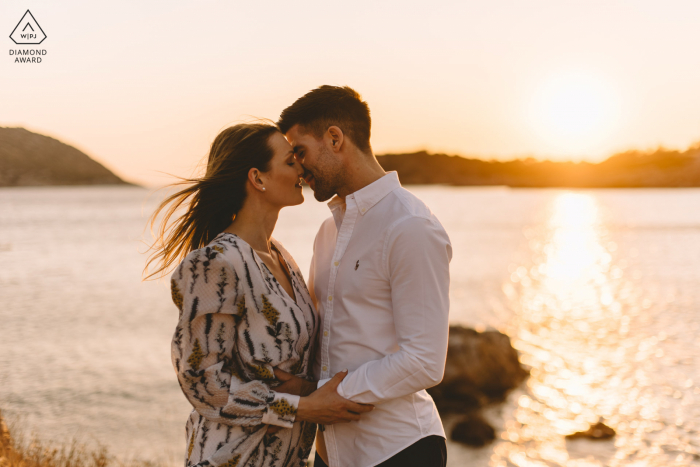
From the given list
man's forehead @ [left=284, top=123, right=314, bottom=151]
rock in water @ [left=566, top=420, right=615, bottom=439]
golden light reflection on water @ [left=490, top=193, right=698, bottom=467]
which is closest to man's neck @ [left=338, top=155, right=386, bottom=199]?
man's forehead @ [left=284, top=123, right=314, bottom=151]

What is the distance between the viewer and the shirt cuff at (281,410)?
2.52 metres

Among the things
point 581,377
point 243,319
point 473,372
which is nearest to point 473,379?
point 473,372

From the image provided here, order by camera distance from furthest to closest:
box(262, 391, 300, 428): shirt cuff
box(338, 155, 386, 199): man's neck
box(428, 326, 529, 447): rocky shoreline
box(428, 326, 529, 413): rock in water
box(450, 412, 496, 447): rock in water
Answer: box(428, 326, 529, 413): rock in water, box(428, 326, 529, 447): rocky shoreline, box(450, 412, 496, 447): rock in water, box(338, 155, 386, 199): man's neck, box(262, 391, 300, 428): shirt cuff

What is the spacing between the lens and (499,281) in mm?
31688

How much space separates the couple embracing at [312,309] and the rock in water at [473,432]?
8.72 metres

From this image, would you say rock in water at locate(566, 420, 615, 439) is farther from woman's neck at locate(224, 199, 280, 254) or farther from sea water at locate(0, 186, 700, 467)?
woman's neck at locate(224, 199, 280, 254)

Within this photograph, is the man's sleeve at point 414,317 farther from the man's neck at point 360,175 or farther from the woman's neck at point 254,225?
the woman's neck at point 254,225

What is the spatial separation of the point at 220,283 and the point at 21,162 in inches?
5947

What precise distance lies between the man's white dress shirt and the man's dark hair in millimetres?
300

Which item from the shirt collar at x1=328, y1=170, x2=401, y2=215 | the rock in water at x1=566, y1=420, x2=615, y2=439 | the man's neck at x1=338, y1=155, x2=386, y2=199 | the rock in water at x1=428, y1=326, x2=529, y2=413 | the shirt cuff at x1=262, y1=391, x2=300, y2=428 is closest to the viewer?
the shirt cuff at x1=262, y1=391, x2=300, y2=428

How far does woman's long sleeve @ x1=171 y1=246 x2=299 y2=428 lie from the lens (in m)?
2.40

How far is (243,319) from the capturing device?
8.27 ft

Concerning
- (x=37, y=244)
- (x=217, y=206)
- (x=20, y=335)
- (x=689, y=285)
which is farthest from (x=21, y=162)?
(x=217, y=206)

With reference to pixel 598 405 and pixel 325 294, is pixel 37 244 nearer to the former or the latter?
pixel 598 405
